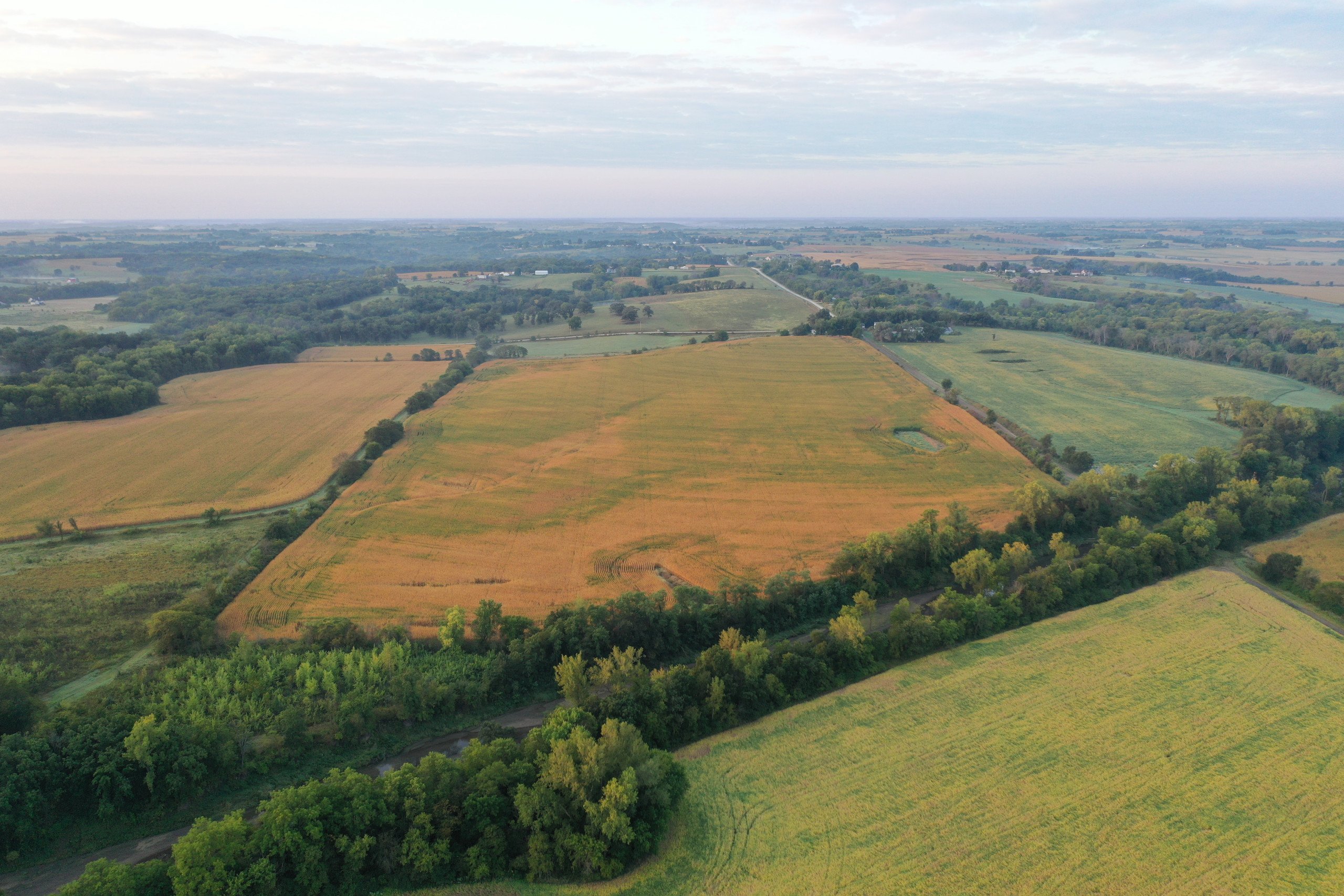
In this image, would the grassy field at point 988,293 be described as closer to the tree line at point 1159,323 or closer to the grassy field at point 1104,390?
the tree line at point 1159,323

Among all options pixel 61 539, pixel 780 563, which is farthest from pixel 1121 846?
pixel 61 539

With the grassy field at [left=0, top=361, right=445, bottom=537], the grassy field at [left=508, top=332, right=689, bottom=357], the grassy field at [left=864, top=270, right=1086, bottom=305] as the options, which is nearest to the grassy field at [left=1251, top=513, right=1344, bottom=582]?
the grassy field at [left=0, top=361, right=445, bottom=537]

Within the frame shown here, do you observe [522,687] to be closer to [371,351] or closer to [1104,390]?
[1104,390]

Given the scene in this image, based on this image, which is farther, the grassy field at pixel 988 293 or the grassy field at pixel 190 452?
the grassy field at pixel 988 293

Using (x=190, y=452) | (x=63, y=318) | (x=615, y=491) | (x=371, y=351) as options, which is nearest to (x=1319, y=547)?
(x=615, y=491)

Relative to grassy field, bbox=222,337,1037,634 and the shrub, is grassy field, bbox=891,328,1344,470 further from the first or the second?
the shrub

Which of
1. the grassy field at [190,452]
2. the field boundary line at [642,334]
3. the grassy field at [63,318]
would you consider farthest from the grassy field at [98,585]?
the grassy field at [63,318]

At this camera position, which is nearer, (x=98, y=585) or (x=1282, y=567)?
(x=98, y=585)
